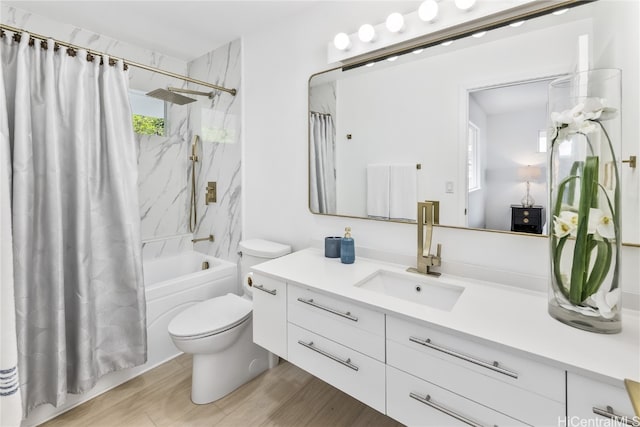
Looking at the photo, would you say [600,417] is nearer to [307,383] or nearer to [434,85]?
[434,85]

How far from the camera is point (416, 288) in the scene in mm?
1432

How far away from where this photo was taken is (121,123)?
1.87 meters

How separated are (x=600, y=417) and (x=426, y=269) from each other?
29.8 inches

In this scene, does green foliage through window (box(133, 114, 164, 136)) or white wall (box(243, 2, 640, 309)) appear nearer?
Answer: white wall (box(243, 2, 640, 309))

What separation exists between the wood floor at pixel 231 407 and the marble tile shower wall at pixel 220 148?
1.01m

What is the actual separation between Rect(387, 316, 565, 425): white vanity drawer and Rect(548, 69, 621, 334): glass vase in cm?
26

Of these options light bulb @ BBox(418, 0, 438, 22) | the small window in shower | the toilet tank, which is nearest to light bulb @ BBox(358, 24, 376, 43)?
light bulb @ BBox(418, 0, 438, 22)

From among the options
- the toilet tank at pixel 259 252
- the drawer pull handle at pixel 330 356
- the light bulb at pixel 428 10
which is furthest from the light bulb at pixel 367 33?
the drawer pull handle at pixel 330 356

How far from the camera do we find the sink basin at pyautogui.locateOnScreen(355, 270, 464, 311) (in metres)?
1.34

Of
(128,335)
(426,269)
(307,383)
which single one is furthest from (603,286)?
(128,335)

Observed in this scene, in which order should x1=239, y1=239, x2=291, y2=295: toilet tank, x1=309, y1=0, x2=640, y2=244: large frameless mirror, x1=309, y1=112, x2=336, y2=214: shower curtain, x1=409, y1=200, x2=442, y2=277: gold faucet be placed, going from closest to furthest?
x1=309, y1=0, x2=640, y2=244: large frameless mirror < x1=409, y1=200, x2=442, y2=277: gold faucet < x1=309, y1=112, x2=336, y2=214: shower curtain < x1=239, y1=239, x2=291, y2=295: toilet tank

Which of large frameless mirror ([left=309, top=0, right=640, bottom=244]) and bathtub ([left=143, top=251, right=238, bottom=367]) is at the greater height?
large frameless mirror ([left=309, top=0, right=640, bottom=244])

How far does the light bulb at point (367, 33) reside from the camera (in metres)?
1.58

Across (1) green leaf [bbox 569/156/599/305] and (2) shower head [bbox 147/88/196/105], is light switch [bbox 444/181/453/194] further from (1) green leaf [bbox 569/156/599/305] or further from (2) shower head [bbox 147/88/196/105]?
(2) shower head [bbox 147/88/196/105]
